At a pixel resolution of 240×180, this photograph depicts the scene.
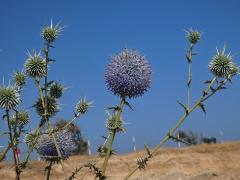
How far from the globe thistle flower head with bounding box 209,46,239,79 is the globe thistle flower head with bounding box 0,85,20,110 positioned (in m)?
2.69

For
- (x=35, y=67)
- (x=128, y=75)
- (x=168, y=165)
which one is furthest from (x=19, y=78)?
(x=168, y=165)

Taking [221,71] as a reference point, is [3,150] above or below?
below

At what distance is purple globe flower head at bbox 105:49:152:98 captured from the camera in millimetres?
5758

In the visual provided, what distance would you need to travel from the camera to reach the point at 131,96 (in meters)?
5.76

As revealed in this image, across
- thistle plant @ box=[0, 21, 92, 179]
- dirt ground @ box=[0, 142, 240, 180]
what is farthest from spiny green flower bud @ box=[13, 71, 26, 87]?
dirt ground @ box=[0, 142, 240, 180]

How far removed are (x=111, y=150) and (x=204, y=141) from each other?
42.4 metres

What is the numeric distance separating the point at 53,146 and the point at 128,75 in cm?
139

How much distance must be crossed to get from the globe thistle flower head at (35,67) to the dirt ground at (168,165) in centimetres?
2030

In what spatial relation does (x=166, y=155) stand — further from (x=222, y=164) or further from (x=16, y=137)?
(x=16, y=137)

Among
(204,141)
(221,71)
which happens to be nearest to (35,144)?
(221,71)

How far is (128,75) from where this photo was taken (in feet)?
19.3

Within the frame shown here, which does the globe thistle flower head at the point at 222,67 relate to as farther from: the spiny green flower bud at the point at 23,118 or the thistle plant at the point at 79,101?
the spiny green flower bud at the point at 23,118

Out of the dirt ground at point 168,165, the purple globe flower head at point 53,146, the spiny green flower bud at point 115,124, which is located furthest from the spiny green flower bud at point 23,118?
the dirt ground at point 168,165

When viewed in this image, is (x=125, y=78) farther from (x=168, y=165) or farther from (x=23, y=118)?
(x=168, y=165)
